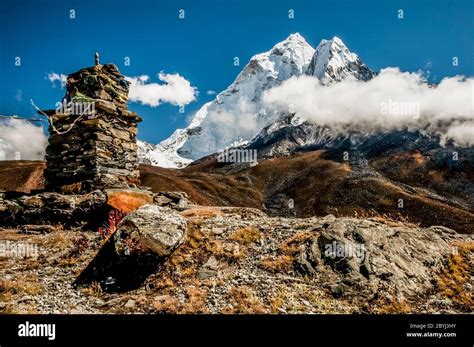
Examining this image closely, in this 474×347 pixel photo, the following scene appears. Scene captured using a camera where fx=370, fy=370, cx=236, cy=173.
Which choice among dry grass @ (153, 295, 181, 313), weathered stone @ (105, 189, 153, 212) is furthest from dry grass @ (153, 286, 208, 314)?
weathered stone @ (105, 189, 153, 212)

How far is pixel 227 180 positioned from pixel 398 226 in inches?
3649

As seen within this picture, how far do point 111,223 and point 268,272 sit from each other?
6203 millimetres

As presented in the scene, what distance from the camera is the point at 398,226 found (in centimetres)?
1398

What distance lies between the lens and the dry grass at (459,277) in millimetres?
10312

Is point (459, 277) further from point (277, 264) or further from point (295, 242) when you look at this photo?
point (277, 264)

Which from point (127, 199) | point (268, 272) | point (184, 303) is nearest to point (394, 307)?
point (268, 272)

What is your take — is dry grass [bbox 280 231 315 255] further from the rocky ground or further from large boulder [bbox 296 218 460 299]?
large boulder [bbox 296 218 460 299]

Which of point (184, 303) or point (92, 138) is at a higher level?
point (92, 138)

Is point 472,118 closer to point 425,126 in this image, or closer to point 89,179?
point 425,126

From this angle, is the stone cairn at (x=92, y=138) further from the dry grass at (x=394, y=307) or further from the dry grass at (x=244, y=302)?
the dry grass at (x=394, y=307)

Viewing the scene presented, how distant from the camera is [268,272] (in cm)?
1105

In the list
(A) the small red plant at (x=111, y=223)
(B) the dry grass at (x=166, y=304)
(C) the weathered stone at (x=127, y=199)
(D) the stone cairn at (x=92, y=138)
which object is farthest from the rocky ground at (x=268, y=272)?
(D) the stone cairn at (x=92, y=138)
